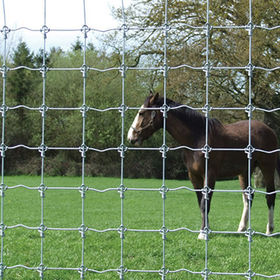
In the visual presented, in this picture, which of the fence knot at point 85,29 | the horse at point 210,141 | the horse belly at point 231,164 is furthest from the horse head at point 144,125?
the fence knot at point 85,29

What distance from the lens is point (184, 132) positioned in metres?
7.37

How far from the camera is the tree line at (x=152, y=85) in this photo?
16.4 meters

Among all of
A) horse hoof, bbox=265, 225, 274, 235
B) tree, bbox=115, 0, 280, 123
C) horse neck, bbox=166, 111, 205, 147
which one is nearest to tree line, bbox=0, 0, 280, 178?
tree, bbox=115, 0, 280, 123

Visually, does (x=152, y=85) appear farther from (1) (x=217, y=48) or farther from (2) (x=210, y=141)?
(2) (x=210, y=141)

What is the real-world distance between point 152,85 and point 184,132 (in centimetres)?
1017

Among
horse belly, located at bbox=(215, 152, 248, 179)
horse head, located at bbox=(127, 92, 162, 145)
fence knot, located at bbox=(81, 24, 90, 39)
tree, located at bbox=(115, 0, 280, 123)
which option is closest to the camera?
fence knot, located at bbox=(81, 24, 90, 39)

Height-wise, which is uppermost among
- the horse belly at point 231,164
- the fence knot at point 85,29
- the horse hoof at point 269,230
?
the fence knot at point 85,29

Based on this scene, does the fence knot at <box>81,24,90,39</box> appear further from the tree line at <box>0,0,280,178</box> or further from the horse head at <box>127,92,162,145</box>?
the tree line at <box>0,0,280,178</box>

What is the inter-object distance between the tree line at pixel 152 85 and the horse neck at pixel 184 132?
1.85 meters

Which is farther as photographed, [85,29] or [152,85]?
[152,85]

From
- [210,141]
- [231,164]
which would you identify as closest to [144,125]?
[210,141]

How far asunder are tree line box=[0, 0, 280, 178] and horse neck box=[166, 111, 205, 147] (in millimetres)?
1852

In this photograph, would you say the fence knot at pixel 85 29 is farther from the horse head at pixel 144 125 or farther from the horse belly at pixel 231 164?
the horse belly at pixel 231 164

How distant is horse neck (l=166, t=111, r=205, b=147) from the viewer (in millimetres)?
7366
